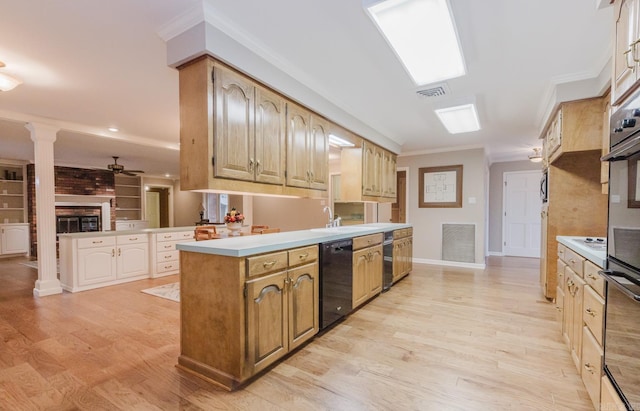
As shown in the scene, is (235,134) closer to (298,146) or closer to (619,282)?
(298,146)

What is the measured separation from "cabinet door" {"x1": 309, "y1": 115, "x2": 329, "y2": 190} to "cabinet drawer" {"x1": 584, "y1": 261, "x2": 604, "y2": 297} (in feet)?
7.33

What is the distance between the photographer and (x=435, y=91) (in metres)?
2.99

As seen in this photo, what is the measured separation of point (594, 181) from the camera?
3301 millimetres

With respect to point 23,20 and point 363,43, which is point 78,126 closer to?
point 23,20

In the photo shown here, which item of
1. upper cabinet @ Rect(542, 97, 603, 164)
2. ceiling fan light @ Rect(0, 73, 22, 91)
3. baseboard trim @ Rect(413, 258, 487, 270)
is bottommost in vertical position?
baseboard trim @ Rect(413, 258, 487, 270)

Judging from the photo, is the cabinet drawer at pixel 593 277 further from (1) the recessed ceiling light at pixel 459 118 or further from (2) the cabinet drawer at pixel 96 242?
(2) the cabinet drawer at pixel 96 242

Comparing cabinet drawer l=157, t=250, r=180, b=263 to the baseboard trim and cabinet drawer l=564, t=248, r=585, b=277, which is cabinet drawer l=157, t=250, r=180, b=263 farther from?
cabinet drawer l=564, t=248, r=585, b=277

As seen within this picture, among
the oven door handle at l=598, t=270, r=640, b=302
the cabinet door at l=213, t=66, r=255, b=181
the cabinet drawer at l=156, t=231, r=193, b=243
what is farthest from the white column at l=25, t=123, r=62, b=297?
the oven door handle at l=598, t=270, r=640, b=302

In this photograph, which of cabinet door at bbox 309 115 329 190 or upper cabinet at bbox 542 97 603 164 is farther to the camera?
cabinet door at bbox 309 115 329 190

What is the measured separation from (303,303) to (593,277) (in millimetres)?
1862

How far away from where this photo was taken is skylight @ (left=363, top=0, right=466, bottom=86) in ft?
5.41

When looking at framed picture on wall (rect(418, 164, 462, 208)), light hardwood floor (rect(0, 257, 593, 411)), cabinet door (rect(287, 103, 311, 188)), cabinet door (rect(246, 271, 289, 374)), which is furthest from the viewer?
framed picture on wall (rect(418, 164, 462, 208))

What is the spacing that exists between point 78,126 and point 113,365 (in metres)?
3.77

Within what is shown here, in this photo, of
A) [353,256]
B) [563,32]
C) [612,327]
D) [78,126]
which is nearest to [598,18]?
[563,32]
